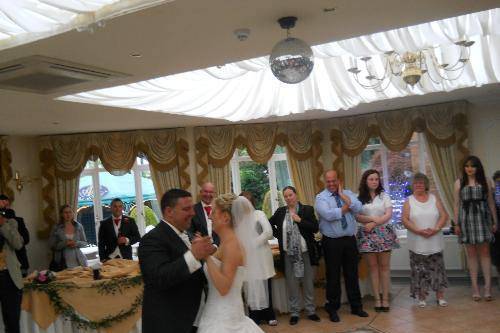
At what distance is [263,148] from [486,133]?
3.39m

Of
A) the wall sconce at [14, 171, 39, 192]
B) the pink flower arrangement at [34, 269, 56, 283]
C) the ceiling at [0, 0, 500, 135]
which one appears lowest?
the pink flower arrangement at [34, 269, 56, 283]

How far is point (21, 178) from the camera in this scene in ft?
23.9

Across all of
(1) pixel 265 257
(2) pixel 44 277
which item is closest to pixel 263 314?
(1) pixel 265 257

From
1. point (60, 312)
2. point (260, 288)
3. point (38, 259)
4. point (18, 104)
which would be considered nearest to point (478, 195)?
point (260, 288)

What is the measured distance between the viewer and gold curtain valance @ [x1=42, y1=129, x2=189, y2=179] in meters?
→ 7.61

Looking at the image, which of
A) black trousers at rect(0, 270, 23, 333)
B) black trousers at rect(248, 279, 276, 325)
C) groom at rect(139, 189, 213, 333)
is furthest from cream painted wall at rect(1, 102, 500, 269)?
groom at rect(139, 189, 213, 333)

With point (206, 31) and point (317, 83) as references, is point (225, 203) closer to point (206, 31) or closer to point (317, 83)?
point (206, 31)

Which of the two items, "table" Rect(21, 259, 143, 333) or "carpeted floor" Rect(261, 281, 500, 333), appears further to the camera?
"carpeted floor" Rect(261, 281, 500, 333)

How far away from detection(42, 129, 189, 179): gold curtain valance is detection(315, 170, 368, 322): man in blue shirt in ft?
10.4

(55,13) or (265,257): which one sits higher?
(55,13)

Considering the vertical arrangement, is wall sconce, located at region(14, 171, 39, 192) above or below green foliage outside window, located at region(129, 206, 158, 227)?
above

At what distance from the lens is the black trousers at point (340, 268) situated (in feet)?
18.0

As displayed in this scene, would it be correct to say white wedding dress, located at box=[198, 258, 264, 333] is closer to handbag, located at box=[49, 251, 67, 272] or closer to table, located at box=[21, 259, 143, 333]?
table, located at box=[21, 259, 143, 333]

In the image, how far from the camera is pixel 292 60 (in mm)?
3006
